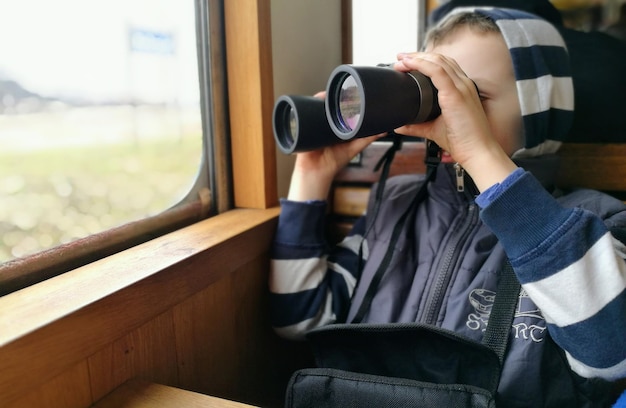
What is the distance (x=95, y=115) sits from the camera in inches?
27.7

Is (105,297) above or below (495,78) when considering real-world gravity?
below

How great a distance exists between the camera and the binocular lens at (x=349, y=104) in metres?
0.69

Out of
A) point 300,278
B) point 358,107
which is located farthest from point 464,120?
point 300,278

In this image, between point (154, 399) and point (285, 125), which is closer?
point (154, 399)

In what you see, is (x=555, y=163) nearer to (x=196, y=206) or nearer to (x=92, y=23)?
(x=196, y=206)

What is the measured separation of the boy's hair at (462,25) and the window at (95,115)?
1.34ft

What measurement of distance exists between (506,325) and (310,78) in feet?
2.25

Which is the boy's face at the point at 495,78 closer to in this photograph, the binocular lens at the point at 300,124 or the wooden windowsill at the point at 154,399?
the binocular lens at the point at 300,124

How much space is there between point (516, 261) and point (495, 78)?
12.8 inches

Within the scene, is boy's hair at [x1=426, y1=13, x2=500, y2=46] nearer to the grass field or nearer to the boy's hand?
the boy's hand

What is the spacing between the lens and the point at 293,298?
89cm

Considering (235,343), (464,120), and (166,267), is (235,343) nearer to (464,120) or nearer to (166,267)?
(166,267)

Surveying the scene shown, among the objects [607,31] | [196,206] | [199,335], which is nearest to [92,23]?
[196,206]

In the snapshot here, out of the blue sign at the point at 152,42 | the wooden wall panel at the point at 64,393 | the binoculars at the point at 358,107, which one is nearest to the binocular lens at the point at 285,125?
the binoculars at the point at 358,107
